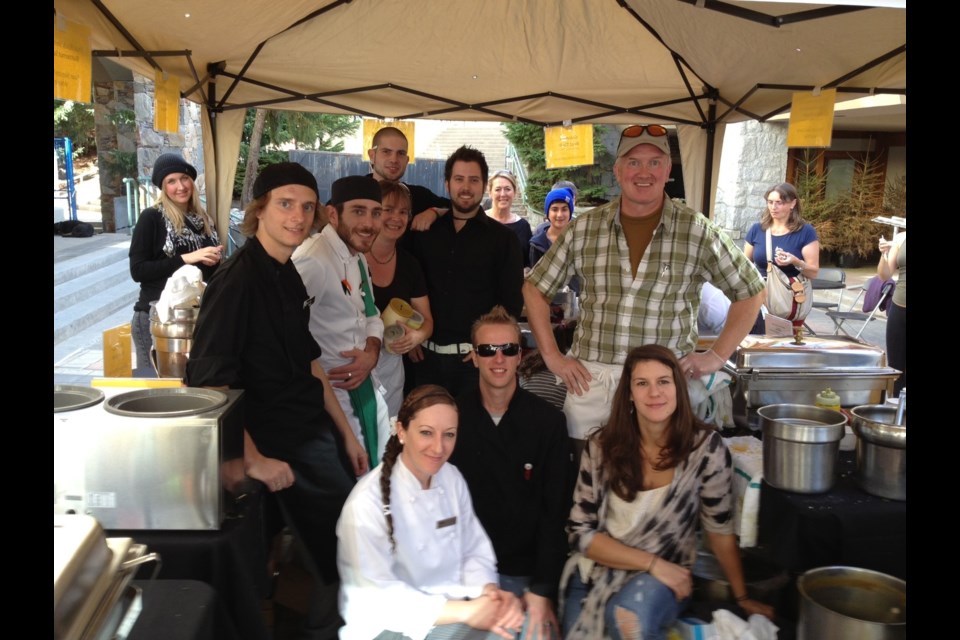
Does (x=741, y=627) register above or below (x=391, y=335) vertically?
below

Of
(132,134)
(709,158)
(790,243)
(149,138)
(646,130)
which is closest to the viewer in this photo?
(646,130)

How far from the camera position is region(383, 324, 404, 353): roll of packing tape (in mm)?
3432

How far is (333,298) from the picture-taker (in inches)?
114

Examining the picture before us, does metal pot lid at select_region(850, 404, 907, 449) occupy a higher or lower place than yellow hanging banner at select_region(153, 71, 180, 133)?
lower

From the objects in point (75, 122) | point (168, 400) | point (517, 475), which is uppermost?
point (75, 122)

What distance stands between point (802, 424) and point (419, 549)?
1258mm

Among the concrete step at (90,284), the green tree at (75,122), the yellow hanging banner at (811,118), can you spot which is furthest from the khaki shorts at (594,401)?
the green tree at (75,122)

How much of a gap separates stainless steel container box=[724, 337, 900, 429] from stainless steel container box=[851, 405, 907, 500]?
2.39 feet

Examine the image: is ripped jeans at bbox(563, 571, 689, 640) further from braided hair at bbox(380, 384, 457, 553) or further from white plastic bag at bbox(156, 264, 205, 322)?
white plastic bag at bbox(156, 264, 205, 322)

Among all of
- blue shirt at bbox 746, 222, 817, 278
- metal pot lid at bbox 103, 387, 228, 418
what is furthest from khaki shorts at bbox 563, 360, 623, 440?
blue shirt at bbox 746, 222, 817, 278

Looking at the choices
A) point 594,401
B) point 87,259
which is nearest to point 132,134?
point 87,259

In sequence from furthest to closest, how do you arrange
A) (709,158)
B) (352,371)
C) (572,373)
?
(709,158) → (352,371) → (572,373)

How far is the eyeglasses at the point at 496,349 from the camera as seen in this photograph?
8.59 feet

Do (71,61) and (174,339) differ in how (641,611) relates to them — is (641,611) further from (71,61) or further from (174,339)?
(71,61)
